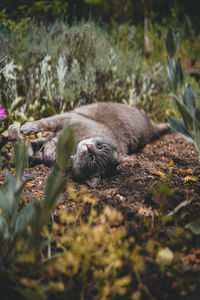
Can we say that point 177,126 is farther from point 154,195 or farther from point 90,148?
point 90,148

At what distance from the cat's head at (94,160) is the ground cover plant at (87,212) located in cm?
14

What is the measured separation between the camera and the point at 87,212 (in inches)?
58.0

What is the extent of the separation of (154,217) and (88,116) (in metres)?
1.59

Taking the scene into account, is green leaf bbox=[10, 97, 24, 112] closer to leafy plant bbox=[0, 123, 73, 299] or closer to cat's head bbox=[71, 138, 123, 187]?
cat's head bbox=[71, 138, 123, 187]

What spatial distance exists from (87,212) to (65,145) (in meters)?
0.70

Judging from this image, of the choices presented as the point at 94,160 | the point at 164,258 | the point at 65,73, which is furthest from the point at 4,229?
the point at 65,73

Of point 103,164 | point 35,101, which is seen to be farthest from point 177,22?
point 103,164

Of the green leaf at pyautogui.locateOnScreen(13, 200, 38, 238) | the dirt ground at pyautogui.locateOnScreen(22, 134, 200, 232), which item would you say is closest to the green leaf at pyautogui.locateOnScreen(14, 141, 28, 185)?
the green leaf at pyautogui.locateOnScreen(13, 200, 38, 238)

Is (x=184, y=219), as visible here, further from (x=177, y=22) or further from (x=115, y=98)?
(x=177, y=22)

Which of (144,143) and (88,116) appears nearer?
(88,116)

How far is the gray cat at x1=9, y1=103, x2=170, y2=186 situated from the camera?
86.3 inches

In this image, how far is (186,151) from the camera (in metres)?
2.80

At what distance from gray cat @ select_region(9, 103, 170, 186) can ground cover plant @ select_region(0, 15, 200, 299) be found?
0.15 metres

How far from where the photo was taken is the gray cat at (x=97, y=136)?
7.19 ft
